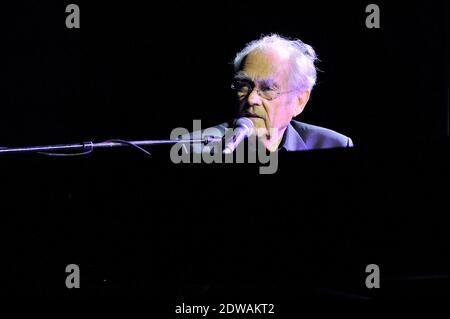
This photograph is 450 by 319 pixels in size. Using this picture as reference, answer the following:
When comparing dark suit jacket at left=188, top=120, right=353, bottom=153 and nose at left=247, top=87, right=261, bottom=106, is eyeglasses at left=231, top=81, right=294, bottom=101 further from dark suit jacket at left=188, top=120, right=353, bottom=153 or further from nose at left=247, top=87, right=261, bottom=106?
dark suit jacket at left=188, top=120, right=353, bottom=153

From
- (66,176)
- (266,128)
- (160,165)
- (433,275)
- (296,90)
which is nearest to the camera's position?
(433,275)

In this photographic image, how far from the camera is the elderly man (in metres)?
2.51

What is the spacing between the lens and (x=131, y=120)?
3.11m

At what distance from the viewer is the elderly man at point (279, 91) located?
8.22 ft

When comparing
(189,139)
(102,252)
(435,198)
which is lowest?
(102,252)

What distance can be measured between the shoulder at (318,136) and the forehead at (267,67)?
0.24 metres

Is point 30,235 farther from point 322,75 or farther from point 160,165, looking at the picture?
point 322,75

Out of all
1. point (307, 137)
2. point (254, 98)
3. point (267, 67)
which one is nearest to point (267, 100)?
point (254, 98)

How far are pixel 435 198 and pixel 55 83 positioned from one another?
2.43 meters
